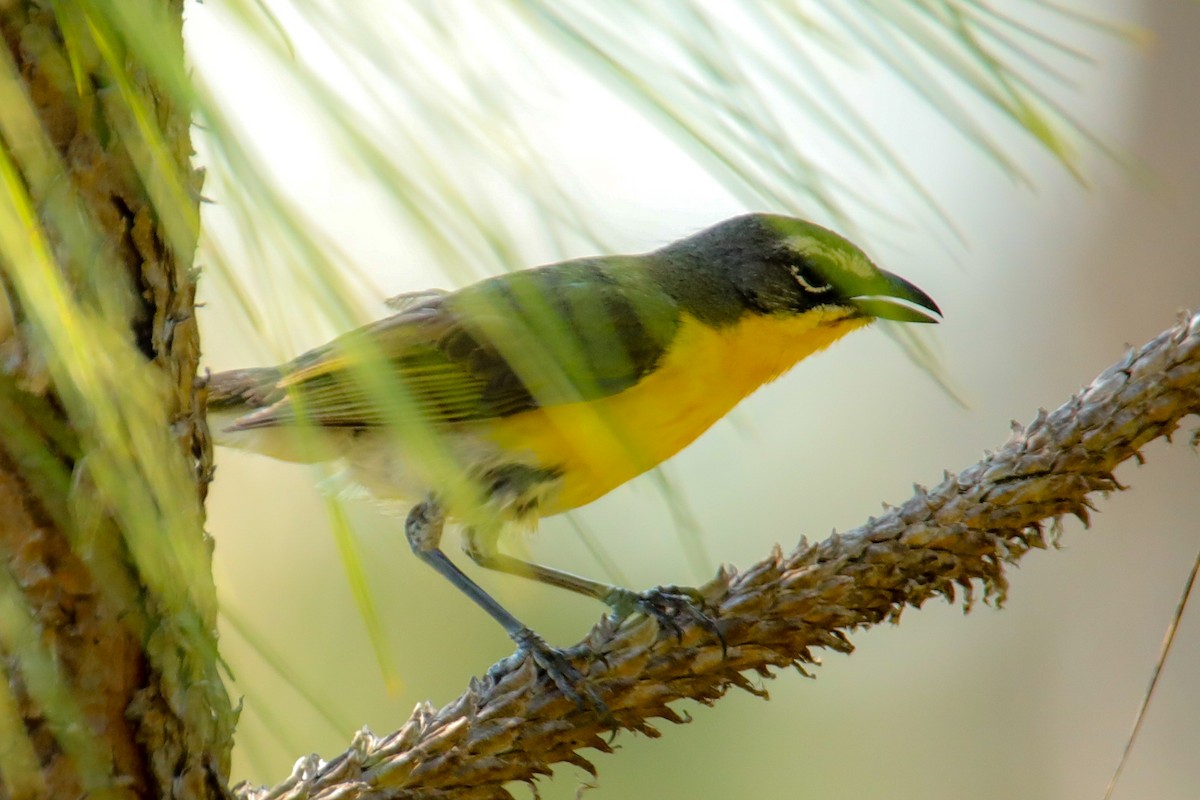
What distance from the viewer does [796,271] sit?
332 cm

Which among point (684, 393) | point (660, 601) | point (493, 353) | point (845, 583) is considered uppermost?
point (493, 353)

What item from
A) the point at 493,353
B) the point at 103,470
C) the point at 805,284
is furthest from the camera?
the point at 805,284

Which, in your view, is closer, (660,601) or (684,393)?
(660,601)

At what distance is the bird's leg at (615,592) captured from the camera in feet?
5.54

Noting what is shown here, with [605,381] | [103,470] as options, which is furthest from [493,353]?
[103,470]

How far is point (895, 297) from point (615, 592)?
99cm

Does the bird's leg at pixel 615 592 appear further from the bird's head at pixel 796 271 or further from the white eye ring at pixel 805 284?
the white eye ring at pixel 805 284

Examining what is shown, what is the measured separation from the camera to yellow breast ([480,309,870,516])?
9.09 ft

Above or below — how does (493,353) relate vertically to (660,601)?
above

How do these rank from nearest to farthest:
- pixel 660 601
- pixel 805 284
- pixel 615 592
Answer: pixel 660 601 → pixel 615 592 → pixel 805 284

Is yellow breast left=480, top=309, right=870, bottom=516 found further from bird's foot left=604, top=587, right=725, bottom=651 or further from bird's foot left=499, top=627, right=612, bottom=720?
bird's foot left=499, top=627, right=612, bottom=720

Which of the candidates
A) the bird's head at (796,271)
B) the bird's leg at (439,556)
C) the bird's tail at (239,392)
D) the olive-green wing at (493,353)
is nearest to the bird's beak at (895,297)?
the bird's head at (796,271)

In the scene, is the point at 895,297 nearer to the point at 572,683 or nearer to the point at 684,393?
the point at 684,393

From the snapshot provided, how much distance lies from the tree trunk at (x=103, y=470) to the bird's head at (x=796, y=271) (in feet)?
6.39
